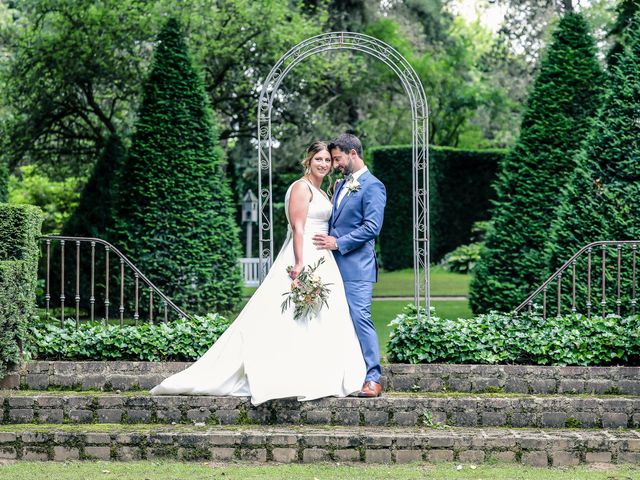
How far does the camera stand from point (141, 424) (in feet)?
21.9

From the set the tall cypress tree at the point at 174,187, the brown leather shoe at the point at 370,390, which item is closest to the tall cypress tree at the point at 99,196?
the tall cypress tree at the point at 174,187

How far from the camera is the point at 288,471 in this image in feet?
19.1

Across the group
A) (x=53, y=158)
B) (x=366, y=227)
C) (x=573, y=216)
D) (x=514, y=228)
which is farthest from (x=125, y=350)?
(x=53, y=158)

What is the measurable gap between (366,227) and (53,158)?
14286 millimetres

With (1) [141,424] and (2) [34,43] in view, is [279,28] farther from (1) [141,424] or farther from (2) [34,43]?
(1) [141,424]

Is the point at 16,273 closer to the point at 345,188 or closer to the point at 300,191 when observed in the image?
the point at 300,191

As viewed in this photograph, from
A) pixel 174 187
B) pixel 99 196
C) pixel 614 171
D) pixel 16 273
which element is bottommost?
pixel 16 273

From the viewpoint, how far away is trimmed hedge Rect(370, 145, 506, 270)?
2386 cm

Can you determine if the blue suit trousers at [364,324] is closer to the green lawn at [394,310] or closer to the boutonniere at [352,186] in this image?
the boutonniere at [352,186]

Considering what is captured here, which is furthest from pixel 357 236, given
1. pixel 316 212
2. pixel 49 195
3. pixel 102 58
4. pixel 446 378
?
pixel 49 195

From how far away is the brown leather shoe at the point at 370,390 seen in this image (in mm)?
6816

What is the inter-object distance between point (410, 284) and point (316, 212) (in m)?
13.8

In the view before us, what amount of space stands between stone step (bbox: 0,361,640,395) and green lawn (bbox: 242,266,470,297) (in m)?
10.8

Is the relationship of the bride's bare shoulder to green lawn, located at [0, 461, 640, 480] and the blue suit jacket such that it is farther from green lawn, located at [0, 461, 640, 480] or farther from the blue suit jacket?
green lawn, located at [0, 461, 640, 480]
